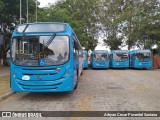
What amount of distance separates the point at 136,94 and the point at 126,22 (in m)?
40.4

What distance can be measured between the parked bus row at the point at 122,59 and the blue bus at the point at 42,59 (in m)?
26.5

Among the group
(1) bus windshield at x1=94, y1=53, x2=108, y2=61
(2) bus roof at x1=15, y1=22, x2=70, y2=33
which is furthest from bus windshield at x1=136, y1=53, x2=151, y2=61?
(2) bus roof at x1=15, y1=22, x2=70, y2=33

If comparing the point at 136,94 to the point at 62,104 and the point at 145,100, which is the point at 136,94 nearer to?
the point at 145,100

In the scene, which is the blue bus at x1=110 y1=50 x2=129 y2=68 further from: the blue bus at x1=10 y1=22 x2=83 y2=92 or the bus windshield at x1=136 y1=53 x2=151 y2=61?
the blue bus at x1=10 y1=22 x2=83 y2=92

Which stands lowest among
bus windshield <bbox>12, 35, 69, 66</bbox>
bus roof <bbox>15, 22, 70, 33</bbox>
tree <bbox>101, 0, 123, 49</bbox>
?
bus windshield <bbox>12, 35, 69, 66</bbox>

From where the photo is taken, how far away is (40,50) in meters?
12.1

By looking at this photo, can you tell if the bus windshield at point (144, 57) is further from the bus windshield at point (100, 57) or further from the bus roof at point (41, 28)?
the bus roof at point (41, 28)

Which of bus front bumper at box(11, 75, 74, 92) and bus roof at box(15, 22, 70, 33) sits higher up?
bus roof at box(15, 22, 70, 33)

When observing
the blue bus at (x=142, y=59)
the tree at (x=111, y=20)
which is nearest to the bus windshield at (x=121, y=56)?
the blue bus at (x=142, y=59)

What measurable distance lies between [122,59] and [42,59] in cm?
2869

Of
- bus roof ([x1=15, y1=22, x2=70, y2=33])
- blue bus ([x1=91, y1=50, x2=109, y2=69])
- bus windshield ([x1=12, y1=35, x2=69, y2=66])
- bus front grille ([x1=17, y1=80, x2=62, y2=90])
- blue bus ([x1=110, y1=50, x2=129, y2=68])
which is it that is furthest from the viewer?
blue bus ([x1=110, y1=50, x2=129, y2=68])

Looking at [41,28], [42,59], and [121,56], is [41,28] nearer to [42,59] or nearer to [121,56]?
[42,59]

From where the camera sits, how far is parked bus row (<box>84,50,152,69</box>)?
3859 centimetres

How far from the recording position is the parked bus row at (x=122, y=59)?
127 feet
